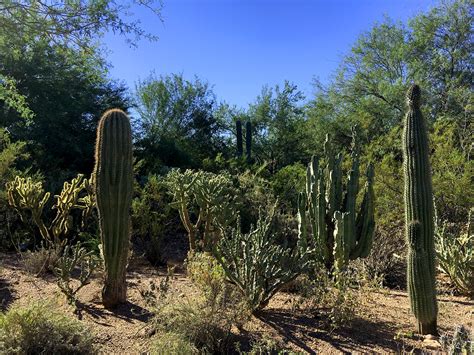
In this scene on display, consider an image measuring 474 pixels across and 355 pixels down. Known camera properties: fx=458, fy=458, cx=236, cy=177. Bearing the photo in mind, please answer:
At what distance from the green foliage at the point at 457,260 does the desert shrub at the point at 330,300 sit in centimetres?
191

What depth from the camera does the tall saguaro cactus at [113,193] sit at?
4.60 m

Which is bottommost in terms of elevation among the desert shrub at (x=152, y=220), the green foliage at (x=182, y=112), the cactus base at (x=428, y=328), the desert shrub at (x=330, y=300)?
the cactus base at (x=428, y=328)

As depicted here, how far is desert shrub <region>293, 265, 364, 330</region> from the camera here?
166 inches

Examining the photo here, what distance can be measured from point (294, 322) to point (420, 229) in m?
1.46

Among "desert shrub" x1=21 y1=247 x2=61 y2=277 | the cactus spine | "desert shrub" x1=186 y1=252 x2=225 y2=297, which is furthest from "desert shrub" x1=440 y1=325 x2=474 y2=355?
"desert shrub" x1=21 y1=247 x2=61 y2=277

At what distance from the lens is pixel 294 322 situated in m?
4.39

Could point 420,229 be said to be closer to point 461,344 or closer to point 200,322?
point 461,344

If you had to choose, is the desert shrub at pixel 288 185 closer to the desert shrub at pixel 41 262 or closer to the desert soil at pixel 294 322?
the desert soil at pixel 294 322

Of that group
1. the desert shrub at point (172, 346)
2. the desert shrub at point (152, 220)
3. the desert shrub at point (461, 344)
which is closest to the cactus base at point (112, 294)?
the desert shrub at point (172, 346)

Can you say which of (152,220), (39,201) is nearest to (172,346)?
(39,201)

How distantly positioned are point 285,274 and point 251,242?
0.50m

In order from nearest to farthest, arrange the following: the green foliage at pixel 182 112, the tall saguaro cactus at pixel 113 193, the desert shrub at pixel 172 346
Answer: the desert shrub at pixel 172 346 < the tall saguaro cactus at pixel 113 193 < the green foliage at pixel 182 112

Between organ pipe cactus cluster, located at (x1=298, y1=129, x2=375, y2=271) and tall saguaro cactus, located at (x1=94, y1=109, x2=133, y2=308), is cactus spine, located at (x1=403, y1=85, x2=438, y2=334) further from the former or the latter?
tall saguaro cactus, located at (x1=94, y1=109, x2=133, y2=308)

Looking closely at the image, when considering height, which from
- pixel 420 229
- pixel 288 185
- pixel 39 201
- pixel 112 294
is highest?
pixel 288 185
